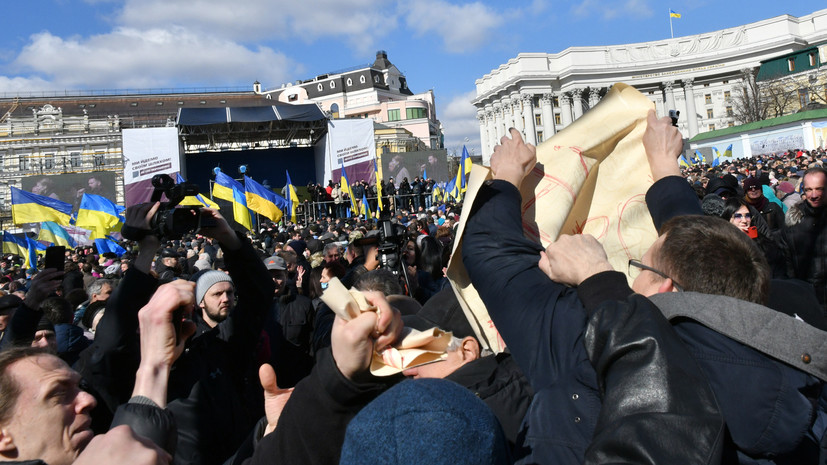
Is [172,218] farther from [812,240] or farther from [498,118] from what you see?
[498,118]

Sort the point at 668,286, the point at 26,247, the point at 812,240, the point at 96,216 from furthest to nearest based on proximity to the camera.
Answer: the point at 96,216 < the point at 26,247 < the point at 812,240 < the point at 668,286

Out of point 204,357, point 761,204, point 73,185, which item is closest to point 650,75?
point 73,185

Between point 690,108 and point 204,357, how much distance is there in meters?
79.0

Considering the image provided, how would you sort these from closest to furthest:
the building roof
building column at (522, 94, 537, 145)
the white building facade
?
the building roof
the white building facade
building column at (522, 94, 537, 145)

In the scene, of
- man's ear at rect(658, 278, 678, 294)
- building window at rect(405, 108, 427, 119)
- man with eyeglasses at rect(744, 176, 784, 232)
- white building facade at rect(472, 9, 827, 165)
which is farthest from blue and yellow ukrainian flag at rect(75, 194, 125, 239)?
building window at rect(405, 108, 427, 119)

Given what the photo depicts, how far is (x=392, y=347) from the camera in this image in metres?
1.52

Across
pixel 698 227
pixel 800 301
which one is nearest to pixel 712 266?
pixel 698 227

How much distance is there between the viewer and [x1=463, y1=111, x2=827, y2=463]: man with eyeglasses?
1229mm

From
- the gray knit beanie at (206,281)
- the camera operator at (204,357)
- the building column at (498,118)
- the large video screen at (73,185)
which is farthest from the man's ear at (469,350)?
the building column at (498,118)

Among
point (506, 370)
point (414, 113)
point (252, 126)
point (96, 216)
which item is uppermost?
point (414, 113)

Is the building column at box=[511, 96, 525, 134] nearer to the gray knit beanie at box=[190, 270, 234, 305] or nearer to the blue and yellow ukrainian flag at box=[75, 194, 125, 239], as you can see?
the blue and yellow ukrainian flag at box=[75, 194, 125, 239]

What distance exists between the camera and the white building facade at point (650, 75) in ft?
242

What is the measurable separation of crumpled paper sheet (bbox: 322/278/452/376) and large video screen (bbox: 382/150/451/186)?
99.2 ft

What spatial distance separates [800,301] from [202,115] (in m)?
32.0
